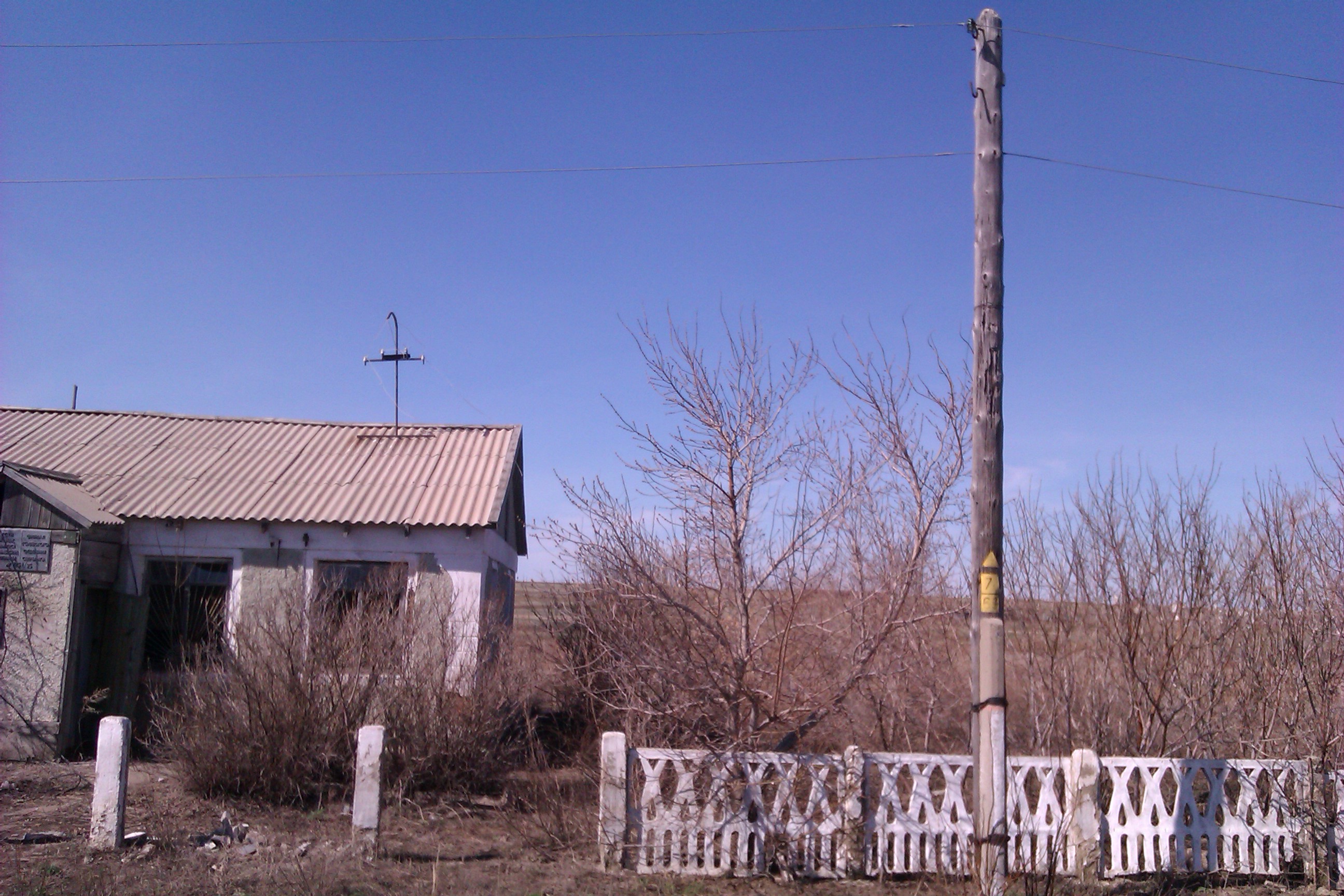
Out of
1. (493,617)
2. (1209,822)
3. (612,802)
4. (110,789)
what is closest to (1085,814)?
(1209,822)

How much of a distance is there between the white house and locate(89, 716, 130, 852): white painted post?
223cm

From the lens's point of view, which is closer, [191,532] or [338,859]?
[338,859]

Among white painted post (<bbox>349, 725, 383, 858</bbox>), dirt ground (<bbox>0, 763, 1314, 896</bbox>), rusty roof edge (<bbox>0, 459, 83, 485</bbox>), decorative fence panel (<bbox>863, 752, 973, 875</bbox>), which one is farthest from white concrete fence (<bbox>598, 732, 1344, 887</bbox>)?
rusty roof edge (<bbox>0, 459, 83, 485</bbox>)

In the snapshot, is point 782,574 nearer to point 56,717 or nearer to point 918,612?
point 918,612

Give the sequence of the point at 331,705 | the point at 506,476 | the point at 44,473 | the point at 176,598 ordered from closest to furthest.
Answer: the point at 331,705
the point at 44,473
the point at 176,598
the point at 506,476

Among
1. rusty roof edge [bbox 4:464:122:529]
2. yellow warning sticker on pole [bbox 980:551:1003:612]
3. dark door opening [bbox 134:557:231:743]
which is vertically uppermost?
rusty roof edge [bbox 4:464:122:529]

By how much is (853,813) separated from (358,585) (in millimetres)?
6435

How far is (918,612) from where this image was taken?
8.19m

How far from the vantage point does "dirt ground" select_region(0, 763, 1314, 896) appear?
6.52 metres

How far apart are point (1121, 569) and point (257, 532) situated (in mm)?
10396

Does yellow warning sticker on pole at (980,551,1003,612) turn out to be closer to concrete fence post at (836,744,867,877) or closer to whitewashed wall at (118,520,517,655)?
concrete fence post at (836,744,867,877)

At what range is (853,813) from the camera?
694 centimetres

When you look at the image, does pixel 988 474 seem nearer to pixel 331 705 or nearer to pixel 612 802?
pixel 612 802

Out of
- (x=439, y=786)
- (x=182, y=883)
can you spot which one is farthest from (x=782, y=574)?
(x=182, y=883)
